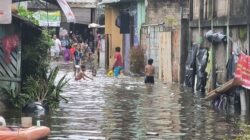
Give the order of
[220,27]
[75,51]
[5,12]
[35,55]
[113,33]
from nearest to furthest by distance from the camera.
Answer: [5,12] < [35,55] < [220,27] < [75,51] < [113,33]

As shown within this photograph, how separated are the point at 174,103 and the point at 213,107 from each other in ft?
4.94

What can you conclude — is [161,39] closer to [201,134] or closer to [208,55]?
[208,55]

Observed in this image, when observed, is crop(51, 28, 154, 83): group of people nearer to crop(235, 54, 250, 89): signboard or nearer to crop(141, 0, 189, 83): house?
crop(141, 0, 189, 83): house

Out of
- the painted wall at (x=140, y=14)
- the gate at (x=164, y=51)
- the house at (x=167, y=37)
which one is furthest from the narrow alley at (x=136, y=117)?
the painted wall at (x=140, y=14)

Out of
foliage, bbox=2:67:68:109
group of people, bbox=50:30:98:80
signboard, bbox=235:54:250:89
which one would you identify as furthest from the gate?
foliage, bbox=2:67:68:109

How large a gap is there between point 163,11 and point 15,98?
63.1 feet

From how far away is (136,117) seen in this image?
1672 centimetres

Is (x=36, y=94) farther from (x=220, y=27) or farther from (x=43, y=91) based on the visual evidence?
(x=220, y=27)

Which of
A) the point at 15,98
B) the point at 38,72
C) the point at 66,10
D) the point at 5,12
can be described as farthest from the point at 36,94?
the point at 5,12

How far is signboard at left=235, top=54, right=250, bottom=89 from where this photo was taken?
1852cm

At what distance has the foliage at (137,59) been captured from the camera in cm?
3588

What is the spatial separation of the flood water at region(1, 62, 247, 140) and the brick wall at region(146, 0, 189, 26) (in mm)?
10788

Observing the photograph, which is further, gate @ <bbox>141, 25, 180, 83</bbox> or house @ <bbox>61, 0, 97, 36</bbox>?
house @ <bbox>61, 0, 97, 36</bbox>

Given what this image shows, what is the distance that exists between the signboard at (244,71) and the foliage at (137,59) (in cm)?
1708
